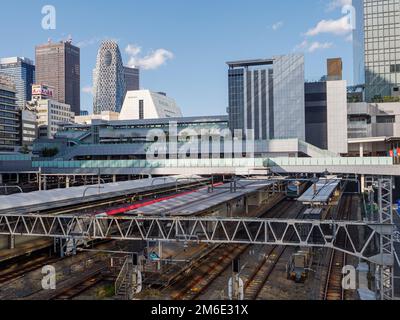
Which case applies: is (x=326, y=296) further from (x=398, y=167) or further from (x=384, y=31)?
(x=384, y=31)

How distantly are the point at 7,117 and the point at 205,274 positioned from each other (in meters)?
140

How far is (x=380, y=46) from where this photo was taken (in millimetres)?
104750

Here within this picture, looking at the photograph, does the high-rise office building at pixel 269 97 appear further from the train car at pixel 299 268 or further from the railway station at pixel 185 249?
the train car at pixel 299 268

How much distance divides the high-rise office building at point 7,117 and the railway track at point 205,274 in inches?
5110

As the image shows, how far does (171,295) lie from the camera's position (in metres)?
22.4

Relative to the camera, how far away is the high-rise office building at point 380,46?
10225cm

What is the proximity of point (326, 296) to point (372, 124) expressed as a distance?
2942 inches

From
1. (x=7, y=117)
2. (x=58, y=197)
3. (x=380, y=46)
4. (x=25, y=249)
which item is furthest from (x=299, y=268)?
(x=7, y=117)

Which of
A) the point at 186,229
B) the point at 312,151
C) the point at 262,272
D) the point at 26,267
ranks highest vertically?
the point at 312,151

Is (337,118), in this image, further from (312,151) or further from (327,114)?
(312,151)

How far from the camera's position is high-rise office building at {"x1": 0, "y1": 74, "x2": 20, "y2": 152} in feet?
470
